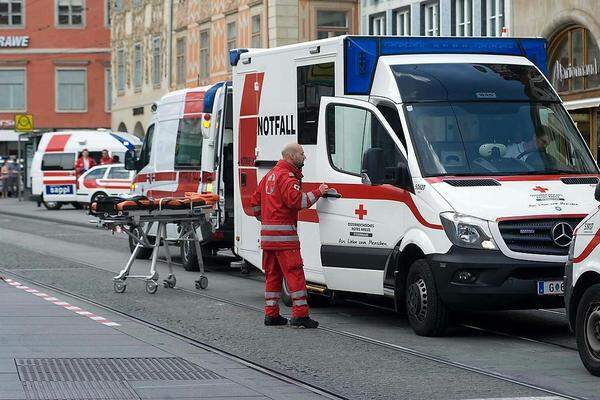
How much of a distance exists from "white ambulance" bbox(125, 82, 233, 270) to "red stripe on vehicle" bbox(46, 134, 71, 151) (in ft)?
91.2

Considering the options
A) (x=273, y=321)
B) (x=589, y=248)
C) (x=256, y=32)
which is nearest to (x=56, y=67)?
(x=256, y=32)

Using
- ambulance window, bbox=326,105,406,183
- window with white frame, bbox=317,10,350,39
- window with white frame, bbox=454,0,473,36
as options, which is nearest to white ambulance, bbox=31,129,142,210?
window with white frame, bbox=317,10,350,39

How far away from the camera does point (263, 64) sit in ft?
54.9

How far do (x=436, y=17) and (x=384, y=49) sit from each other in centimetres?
2395

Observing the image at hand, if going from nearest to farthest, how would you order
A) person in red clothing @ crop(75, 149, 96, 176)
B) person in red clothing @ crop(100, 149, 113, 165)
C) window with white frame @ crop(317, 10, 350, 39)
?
window with white frame @ crop(317, 10, 350, 39)
person in red clothing @ crop(100, 149, 113, 165)
person in red clothing @ crop(75, 149, 96, 176)

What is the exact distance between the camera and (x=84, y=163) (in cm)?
5009

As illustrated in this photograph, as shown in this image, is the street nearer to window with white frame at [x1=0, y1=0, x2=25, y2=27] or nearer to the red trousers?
the red trousers

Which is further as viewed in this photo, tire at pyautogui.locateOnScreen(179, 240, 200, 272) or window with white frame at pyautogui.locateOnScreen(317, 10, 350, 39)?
window with white frame at pyautogui.locateOnScreen(317, 10, 350, 39)

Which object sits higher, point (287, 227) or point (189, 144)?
point (189, 144)

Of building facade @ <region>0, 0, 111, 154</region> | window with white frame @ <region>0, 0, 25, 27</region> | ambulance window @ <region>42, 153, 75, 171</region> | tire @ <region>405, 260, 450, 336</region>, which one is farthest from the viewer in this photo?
window with white frame @ <region>0, 0, 25, 27</region>

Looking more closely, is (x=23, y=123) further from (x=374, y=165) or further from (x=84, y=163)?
(x=374, y=165)

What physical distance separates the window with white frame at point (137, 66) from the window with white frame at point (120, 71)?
242 centimetres

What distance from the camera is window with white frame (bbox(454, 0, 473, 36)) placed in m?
36.0

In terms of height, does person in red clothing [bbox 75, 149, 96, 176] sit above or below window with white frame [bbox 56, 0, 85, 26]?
below
